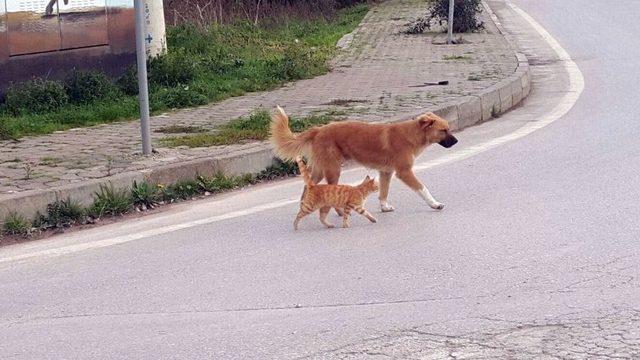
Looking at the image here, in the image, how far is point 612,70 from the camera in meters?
16.7

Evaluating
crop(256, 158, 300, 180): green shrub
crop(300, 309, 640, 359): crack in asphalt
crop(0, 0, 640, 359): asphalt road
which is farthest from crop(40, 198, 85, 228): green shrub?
crop(300, 309, 640, 359): crack in asphalt

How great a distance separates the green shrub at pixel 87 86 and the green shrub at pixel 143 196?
4.29m

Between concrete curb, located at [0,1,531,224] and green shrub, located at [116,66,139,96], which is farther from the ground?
green shrub, located at [116,66,139,96]

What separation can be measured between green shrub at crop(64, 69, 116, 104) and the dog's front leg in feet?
19.0

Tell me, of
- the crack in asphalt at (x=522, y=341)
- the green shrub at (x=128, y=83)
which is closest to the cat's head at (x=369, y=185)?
the crack in asphalt at (x=522, y=341)

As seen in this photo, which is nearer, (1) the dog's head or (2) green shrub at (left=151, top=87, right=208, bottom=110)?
(1) the dog's head

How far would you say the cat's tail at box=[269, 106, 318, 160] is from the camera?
8164 mm

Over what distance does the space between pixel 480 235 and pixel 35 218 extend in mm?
3464

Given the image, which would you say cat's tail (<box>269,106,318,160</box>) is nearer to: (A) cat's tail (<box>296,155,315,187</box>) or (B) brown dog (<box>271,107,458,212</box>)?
(B) brown dog (<box>271,107,458,212</box>)

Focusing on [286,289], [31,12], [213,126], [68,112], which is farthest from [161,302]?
[31,12]

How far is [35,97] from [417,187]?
5.96 meters

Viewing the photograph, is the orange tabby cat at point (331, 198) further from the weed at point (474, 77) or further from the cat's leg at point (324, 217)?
the weed at point (474, 77)

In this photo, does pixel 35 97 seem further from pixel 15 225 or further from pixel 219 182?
pixel 15 225

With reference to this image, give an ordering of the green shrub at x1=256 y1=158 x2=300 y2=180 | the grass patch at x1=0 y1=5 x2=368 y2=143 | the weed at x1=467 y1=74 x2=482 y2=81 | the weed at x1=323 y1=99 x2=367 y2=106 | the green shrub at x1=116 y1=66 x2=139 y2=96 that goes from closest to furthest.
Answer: the green shrub at x1=256 y1=158 x2=300 y2=180, the grass patch at x1=0 y1=5 x2=368 y2=143, the weed at x1=323 y1=99 x2=367 y2=106, the green shrub at x1=116 y1=66 x2=139 y2=96, the weed at x1=467 y1=74 x2=482 y2=81
